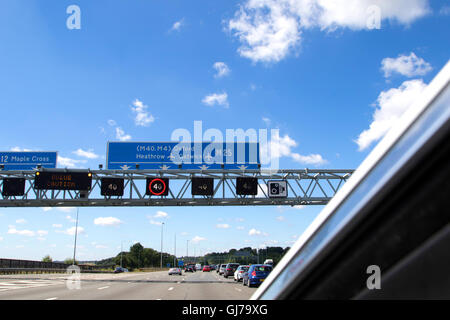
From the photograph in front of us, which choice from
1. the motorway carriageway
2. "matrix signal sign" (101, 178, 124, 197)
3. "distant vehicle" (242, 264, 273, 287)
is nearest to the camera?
the motorway carriageway

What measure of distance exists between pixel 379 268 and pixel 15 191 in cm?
3157

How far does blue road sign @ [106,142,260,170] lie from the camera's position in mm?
27469

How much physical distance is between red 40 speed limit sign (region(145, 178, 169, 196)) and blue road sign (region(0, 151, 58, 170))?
25.1ft

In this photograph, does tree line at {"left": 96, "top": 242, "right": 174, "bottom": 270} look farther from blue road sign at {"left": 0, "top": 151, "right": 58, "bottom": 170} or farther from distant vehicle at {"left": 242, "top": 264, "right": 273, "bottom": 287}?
→ distant vehicle at {"left": 242, "top": 264, "right": 273, "bottom": 287}

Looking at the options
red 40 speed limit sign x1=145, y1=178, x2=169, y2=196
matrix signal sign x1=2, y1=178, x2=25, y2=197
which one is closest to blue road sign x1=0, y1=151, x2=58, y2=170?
matrix signal sign x1=2, y1=178, x2=25, y2=197

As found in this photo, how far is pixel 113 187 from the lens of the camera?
28.3 m

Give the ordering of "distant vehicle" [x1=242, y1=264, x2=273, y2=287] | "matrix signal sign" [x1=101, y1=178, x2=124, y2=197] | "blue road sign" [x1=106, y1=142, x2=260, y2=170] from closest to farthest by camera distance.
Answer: "distant vehicle" [x1=242, y1=264, x2=273, y2=287], "blue road sign" [x1=106, y1=142, x2=260, y2=170], "matrix signal sign" [x1=101, y1=178, x2=124, y2=197]

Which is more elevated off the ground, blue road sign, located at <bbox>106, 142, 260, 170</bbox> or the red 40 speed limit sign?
blue road sign, located at <bbox>106, 142, 260, 170</bbox>

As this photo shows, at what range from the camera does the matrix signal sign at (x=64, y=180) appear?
1101 inches

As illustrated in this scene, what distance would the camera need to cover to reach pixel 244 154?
91.8ft

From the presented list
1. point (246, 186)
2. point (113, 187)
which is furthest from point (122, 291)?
point (246, 186)

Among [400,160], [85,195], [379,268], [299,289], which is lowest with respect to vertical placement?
[299,289]
